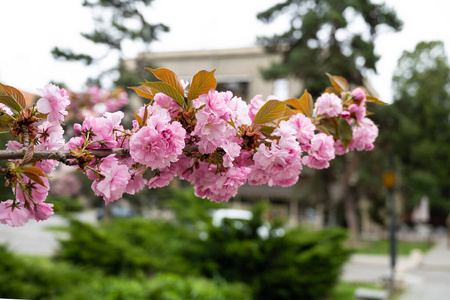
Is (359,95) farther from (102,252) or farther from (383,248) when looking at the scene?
(383,248)

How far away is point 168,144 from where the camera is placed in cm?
77

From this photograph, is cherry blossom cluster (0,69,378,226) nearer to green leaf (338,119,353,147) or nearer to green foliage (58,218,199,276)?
green leaf (338,119,353,147)

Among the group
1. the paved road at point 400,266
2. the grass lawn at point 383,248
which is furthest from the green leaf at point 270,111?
the grass lawn at point 383,248

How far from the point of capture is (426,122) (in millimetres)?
17812

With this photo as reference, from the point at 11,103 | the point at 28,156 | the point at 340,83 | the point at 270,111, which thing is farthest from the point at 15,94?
the point at 340,83

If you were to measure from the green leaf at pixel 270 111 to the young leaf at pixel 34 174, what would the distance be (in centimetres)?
42

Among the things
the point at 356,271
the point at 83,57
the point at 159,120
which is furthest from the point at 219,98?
the point at 356,271

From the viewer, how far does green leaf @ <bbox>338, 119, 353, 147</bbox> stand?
1.02m

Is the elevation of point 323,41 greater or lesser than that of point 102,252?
greater

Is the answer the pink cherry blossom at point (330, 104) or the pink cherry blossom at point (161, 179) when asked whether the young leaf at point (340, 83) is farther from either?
the pink cherry blossom at point (161, 179)

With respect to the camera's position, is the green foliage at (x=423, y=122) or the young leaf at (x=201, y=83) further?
the green foliage at (x=423, y=122)

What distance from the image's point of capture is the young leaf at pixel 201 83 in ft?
2.64

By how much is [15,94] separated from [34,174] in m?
0.17

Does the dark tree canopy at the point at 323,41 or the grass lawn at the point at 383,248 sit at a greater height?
the dark tree canopy at the point at 323,41
